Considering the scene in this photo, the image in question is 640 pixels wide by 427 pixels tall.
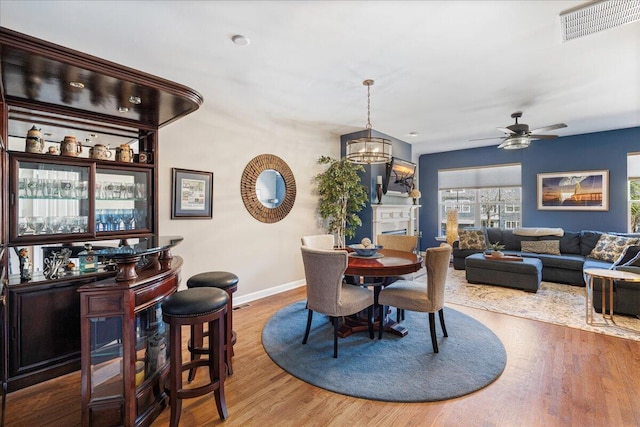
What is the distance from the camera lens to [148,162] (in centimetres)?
292

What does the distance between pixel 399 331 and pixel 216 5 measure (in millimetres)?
3198

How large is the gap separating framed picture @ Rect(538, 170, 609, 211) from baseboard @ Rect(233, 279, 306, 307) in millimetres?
5381

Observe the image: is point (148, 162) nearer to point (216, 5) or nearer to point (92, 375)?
point (216, 5)

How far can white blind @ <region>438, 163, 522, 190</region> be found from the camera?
6727mm

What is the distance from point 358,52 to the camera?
104 inches

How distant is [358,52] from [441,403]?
2.83 meters

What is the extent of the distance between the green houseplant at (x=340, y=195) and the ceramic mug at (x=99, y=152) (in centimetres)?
308

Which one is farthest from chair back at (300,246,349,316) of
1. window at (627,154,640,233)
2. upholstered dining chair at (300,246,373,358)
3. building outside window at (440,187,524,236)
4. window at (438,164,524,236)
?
window at (627,154,640,233)

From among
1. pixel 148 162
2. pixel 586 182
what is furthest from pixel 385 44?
pixel 586 182

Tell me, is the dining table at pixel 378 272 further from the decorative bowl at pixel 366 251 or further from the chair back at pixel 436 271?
the chair back at pixel 436 271

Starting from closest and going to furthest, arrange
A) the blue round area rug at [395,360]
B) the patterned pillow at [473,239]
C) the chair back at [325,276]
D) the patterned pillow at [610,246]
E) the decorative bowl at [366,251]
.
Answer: the blue round area rug at [395,360] → the chair back at [325,276] → the decorative bowl at [366,251] → the patterned pillow at [610,246] → the patterned pillow at [473,239]

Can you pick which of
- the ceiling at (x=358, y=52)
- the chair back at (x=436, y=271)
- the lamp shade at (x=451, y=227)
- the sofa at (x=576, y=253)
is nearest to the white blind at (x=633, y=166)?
the sofa at (x=576, y=253)

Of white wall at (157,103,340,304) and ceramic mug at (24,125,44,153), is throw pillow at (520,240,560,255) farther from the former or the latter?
ceramic mug at (24,125,44,153)

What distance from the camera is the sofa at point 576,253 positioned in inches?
141
